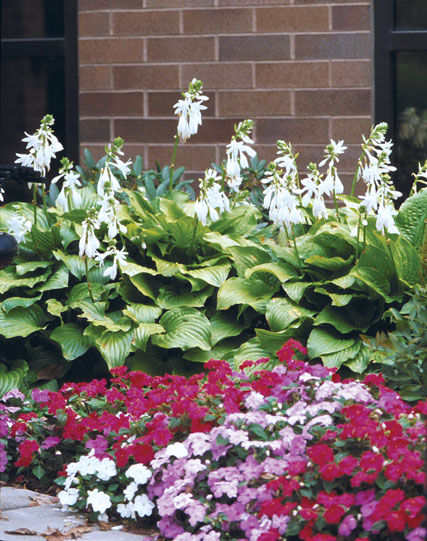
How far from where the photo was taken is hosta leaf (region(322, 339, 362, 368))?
388cm

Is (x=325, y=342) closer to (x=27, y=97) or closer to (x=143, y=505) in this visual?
(x=143, y=505)

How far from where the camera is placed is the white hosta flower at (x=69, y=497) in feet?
10.2

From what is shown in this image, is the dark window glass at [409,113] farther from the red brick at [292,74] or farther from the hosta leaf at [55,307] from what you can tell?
the hosta leaf at [55,307]

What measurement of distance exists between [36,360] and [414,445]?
6.82 feet

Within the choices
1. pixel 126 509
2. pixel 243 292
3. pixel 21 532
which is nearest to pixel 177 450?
pixel 126 509

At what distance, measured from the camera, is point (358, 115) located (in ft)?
18.5

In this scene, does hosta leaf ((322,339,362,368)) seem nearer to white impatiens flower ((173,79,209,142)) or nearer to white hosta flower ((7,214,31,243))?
white impatiens flower ((173,79,209,142))

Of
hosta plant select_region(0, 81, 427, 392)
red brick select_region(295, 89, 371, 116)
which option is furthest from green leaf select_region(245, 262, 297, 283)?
red brick select_region(295, 89, 371, 116)

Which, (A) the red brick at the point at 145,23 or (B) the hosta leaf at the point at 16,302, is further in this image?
(A) the red brick at the point at 145,23

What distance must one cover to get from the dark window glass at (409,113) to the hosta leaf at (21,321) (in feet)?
8.52

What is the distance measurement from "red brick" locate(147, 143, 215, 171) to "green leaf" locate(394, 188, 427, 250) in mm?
1829

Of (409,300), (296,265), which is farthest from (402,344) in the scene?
(296,265)

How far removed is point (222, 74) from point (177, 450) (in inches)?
131

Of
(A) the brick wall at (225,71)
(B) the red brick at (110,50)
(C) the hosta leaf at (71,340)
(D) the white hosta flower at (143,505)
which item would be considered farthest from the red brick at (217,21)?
(D) the white hosta flower at (143,505)
